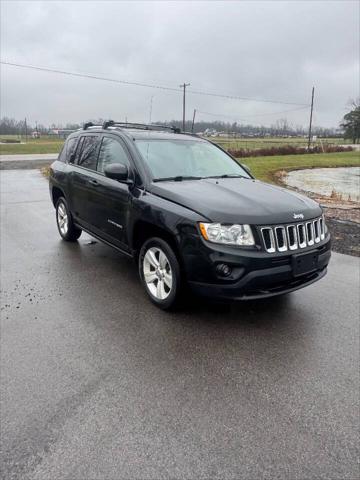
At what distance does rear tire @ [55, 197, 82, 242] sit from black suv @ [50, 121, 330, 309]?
746 millimetres

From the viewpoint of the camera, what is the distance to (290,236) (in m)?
3.67

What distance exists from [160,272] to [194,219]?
84 cm

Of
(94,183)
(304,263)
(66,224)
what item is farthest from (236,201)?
(66,224)

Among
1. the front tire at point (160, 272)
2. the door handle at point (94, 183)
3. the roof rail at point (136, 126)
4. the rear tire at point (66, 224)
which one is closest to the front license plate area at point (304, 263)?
the front tire at point (160, 272)

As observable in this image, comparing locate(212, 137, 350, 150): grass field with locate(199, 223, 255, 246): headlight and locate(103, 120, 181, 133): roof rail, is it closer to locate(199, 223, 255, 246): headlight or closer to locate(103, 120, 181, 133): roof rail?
locate(103, 120, 181, 133): roof rail

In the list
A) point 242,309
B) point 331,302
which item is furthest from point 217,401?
point 331,302

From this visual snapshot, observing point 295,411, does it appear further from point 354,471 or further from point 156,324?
point 156,324

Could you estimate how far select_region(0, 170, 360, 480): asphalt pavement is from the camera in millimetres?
2254

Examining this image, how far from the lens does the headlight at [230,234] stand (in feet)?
11.4

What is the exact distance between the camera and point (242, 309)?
4223 mm

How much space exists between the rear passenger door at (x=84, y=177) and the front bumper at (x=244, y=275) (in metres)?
2.38

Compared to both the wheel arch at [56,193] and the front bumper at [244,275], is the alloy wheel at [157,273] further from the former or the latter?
the wheel arch at [56,193]

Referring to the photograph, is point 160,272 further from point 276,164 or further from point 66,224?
point 276,164

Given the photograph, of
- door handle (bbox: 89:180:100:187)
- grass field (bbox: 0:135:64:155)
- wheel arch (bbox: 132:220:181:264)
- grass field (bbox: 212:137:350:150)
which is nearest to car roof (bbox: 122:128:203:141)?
door handle (bbox: 89:180:100:187)
